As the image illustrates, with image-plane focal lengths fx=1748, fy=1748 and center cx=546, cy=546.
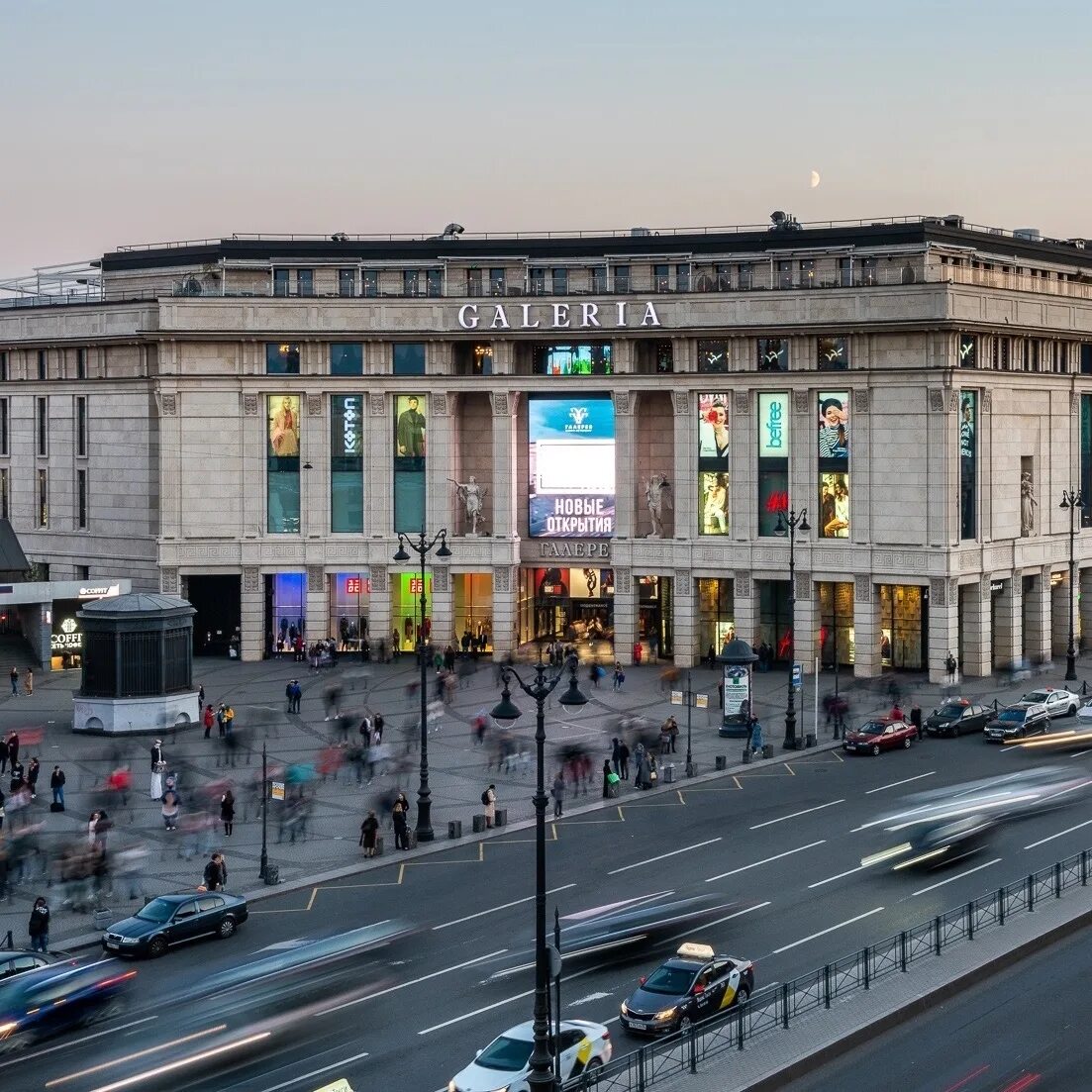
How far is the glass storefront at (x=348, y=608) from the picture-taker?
88.4m

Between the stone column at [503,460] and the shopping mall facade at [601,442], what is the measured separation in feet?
0.41

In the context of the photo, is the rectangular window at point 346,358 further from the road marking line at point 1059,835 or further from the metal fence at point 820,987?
the metal fence at point 820,987

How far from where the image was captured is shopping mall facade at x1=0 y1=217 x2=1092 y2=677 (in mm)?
81562

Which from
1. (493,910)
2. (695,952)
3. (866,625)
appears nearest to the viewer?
(695,952)

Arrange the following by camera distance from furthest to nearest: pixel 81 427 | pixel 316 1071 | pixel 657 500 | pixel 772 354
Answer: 1. pixel 81 427
2. pixel 657 500
3. pixel 772 354
4. pixel 316 1071

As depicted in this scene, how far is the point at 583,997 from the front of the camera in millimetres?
34281

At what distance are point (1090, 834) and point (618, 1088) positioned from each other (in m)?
23.9

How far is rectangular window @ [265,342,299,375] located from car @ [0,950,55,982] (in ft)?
177

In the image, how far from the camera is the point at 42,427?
319 ft

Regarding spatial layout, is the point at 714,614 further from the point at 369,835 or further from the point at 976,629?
the point at 369,835

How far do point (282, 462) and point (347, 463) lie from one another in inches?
129

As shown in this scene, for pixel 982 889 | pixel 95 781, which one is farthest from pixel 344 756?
pixel 982 889

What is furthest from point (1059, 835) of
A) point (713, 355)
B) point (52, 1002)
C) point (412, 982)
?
point (713, 355)

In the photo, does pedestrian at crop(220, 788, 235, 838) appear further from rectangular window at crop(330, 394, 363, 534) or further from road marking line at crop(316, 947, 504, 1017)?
rectangular window at crop(330, 394, 363, 534)
